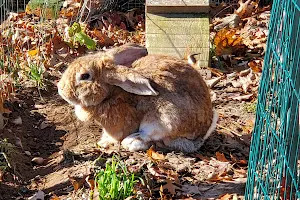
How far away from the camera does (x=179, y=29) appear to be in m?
7.41

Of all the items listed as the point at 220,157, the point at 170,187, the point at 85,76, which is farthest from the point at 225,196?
the point at 85,76

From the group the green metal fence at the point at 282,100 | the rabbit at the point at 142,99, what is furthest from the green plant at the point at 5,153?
the green metal fence at the point at 282,100

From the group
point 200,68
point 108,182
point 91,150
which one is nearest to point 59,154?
point 91,150

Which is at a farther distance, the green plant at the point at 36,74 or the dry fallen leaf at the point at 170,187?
the green plant at the point at 36,74

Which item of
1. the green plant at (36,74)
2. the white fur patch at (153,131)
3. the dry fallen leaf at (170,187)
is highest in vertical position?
the green plant at (36,74)

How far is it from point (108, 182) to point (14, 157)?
132 cm

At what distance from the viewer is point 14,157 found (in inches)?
214

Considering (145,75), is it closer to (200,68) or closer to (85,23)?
(200,68)

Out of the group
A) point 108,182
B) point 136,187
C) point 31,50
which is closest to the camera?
point 108,182

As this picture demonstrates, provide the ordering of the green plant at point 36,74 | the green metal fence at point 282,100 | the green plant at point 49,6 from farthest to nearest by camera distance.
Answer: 1. the green plant at point 49,6
2. the green plant at point 36,74
3. the green metal fence at point 282,100

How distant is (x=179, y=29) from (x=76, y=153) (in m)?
2.52

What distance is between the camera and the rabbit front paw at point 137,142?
212 inches

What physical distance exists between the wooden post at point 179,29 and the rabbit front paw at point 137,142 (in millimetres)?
2128

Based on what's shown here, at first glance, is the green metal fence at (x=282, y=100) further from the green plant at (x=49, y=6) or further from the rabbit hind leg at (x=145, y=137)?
the green plant at (x=49, y=6)
